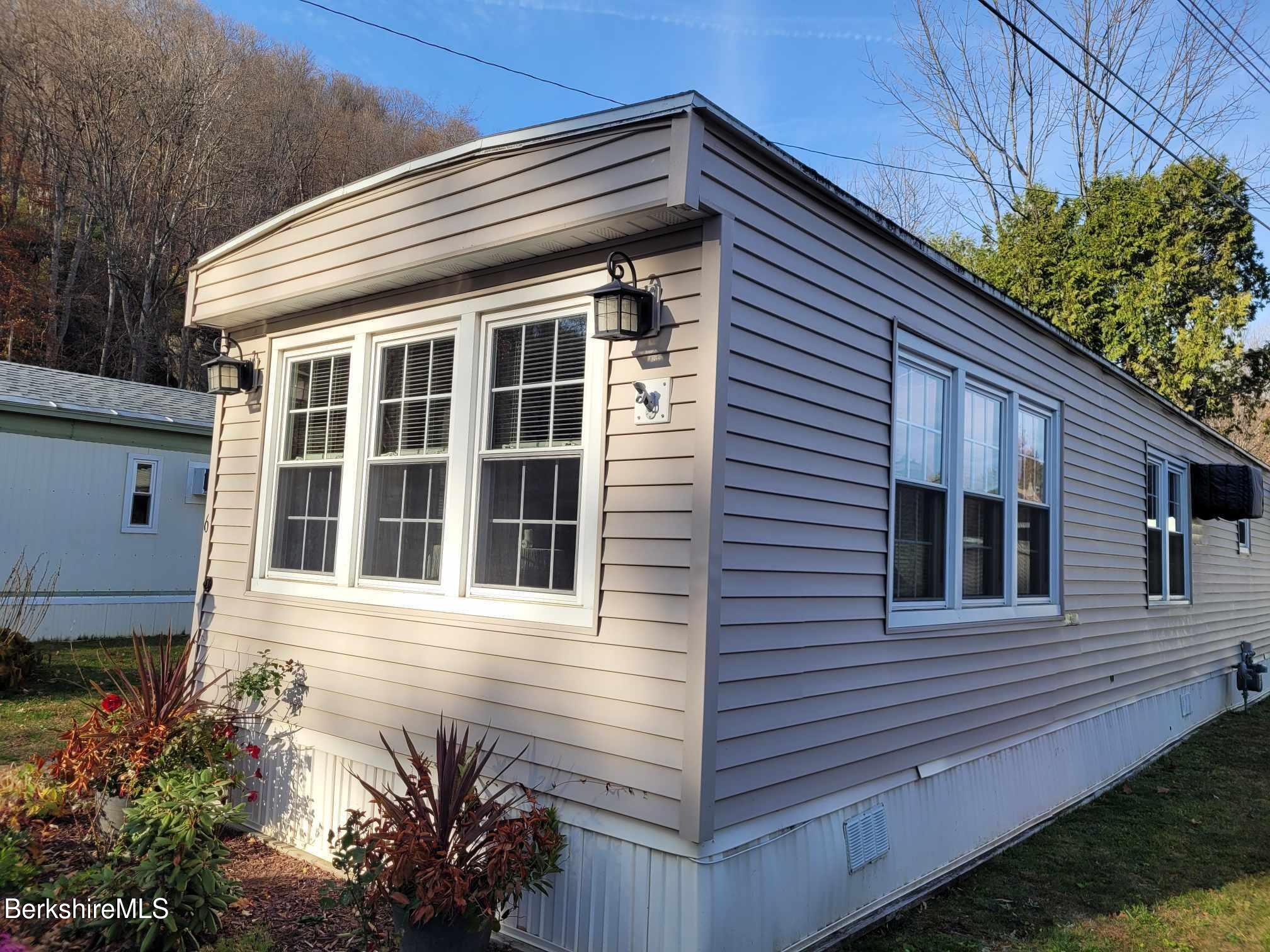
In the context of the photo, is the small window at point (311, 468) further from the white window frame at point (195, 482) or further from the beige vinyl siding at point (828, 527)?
the white window frame at point (195, 482)

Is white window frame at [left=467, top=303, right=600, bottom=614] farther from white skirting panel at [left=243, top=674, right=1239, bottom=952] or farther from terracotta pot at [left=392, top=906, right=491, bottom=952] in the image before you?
terracotta pot at [left=392, top=906, right=491, bottom=952]

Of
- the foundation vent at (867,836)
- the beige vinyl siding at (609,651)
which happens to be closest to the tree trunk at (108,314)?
the beige vinyl siding at (609,651)

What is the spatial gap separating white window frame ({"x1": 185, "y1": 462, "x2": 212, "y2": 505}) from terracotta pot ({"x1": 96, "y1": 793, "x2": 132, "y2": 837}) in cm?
874

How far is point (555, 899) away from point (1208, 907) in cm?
346

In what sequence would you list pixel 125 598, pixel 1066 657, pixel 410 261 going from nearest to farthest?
pixel 410 261 → pixel 1066 657 → pixel 125 598

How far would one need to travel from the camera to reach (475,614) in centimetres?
423

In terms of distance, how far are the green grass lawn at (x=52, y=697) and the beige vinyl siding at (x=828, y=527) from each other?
12.8 ft

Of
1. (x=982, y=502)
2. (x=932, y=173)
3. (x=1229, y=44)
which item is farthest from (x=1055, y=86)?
(x=982, y=502)

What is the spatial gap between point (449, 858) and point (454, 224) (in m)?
2.83

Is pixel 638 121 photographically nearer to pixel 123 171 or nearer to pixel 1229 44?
pixel 1229 44

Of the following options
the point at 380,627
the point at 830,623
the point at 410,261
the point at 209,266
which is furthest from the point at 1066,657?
the point at 209,266

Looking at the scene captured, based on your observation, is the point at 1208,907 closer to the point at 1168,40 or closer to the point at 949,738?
the point at 949,738

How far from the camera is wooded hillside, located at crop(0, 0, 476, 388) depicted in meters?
21.6

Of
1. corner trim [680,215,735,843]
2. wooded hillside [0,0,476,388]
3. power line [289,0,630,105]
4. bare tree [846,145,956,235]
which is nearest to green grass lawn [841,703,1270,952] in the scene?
corner trim [680,215,735,843]
